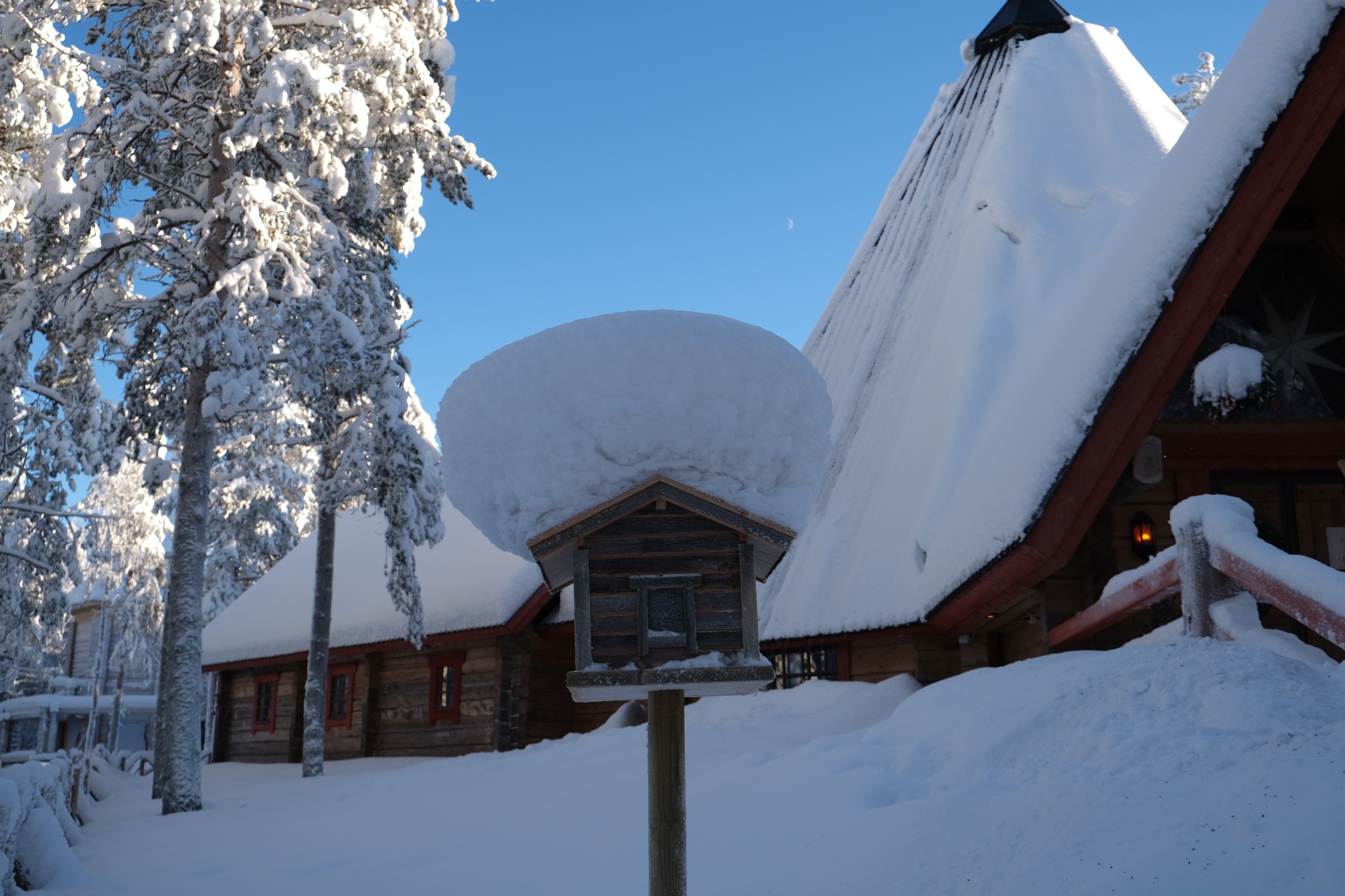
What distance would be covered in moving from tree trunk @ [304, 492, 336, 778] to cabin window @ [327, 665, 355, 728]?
3.22m

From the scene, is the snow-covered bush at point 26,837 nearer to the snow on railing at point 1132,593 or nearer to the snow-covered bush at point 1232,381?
the snow on railing at point 1132,593

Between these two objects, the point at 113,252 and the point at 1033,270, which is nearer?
the point at 1033,270

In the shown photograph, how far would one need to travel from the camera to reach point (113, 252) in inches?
516

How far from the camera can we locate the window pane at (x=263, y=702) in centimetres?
2119

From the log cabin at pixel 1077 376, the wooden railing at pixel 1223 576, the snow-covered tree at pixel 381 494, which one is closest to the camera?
the wooden railing at pixel 1223 576

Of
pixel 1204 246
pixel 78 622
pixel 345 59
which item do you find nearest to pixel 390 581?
pixel 345 59

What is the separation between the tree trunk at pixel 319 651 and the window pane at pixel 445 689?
2.13 metres

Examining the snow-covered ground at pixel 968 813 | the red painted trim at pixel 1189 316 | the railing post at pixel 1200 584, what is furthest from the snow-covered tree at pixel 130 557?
the railing post at pixel 1200 584

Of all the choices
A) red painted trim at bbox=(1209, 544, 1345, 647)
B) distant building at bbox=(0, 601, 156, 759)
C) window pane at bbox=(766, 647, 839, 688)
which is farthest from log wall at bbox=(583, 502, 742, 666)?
distant building at bbox=(0, 601, 156, 759)

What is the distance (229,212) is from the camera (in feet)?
41.2

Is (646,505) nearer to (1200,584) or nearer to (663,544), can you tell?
(663,544)

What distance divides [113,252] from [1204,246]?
13014 mm

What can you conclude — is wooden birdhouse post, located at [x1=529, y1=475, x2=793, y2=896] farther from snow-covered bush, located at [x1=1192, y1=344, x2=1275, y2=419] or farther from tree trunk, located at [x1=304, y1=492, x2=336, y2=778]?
tree trunk, located at [x1=304, y1=492, x2=336, y2=778]

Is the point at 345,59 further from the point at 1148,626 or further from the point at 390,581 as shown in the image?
the point at 1148,626
